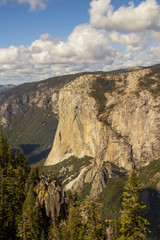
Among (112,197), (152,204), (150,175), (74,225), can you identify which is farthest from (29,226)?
(150,175)

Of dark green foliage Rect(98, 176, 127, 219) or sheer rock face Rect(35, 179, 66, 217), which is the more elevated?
sheer rock face Rect(35, 179, 66, 217)

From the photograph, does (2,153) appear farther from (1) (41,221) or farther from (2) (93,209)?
(2) (93,209)

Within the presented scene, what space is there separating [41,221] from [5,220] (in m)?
8.31

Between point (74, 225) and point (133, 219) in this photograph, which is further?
point (74, 225)

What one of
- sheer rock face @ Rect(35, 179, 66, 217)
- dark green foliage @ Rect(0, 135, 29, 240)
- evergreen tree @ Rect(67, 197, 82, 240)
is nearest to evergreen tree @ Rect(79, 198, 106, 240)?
evergreen tree @ Rect(67, 197, 82, 240)

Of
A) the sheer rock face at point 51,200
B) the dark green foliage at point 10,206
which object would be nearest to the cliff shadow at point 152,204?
the sheer rock face at point 51,200

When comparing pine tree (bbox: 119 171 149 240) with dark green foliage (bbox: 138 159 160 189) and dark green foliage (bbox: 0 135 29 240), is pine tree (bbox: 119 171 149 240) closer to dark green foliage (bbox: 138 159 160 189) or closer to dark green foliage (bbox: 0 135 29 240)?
dark green foliage (bbox: 0 135 29 240)

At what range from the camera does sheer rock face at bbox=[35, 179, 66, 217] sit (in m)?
53.9

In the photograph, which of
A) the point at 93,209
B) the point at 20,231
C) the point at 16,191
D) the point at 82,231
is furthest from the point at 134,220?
the point at 16,191

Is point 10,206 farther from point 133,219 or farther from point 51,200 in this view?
point 133,219

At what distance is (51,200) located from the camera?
54.8 metres

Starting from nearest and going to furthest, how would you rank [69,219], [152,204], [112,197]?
1. [69,219]
2. [152,204]
3. [112,197]

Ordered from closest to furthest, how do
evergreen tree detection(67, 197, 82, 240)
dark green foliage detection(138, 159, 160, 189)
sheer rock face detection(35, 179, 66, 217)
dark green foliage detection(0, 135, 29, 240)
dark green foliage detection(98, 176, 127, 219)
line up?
evergreen tree detection(67, 197, 82, 240) → dark green foliage detection(0, 135, 29, 240) → sheer rock face detection(35, 179, 66, 217) → dark green foliage detection(98, 176, 127, 219) → dark green foliage detection(138, 159, 160, 189)

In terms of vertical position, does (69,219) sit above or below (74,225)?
below
